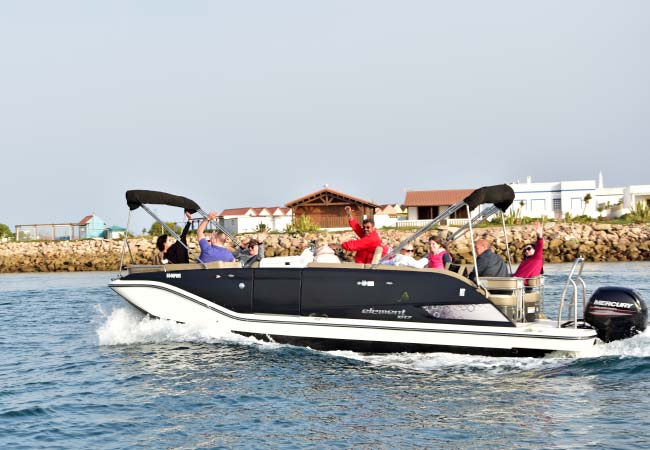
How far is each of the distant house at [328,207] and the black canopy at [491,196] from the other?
1775 inches

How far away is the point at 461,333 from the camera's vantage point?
35.1 feet

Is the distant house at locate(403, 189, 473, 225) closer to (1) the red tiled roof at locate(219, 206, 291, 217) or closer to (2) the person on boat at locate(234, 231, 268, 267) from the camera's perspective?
(1) the red tiled roof at locate(219, 206, 291, 217)

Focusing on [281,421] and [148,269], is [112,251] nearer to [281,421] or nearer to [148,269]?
[148,269]

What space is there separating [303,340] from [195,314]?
6.43 feet

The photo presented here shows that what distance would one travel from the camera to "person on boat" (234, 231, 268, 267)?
491 inches

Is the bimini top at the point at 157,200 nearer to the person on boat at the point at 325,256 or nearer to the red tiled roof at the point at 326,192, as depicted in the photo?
the person on boat at the point at 325,256

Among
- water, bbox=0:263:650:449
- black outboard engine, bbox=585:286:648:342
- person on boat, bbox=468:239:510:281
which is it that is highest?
person on boat, bbox=468:239:510:281

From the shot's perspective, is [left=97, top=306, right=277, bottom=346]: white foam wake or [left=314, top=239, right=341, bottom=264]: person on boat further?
[left=97, top=306, right=277, bottom=346]: white foam wake

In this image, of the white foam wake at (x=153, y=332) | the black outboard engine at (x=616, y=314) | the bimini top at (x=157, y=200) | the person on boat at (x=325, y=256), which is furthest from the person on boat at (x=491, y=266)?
the bimini top at (x=157, y=200)

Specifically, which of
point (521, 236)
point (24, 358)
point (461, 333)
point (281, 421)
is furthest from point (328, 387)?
point (521, 236)

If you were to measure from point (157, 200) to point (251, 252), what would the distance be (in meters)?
1.85

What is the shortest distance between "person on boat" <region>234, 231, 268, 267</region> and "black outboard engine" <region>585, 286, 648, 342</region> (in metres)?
5.14

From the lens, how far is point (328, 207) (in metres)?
58.4

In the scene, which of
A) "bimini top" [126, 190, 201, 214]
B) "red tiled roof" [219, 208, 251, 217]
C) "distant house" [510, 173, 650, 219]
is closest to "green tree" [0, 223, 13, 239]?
"red tiled roof" [219, 208, 251, 217]
